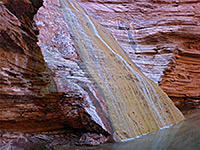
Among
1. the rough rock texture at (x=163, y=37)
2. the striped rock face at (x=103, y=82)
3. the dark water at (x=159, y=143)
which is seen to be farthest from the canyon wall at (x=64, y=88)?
the rough rock texture at (x=163, y=37)

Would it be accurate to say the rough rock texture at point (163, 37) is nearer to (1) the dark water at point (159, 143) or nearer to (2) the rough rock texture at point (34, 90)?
(1) the dark water at point (159, 143)

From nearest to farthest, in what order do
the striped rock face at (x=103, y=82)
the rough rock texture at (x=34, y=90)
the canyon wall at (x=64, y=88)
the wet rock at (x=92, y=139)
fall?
1. the rough rock texture at (x=34, y=90)
2. the canyon wall at (x=64, y=88)
3. the wet rock at (x=92, y=139)
4. the striped rock face at (x=103, y=82)

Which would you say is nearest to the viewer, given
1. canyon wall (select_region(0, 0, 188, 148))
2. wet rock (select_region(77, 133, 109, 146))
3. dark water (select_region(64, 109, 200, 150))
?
canyon wall (select_region(0, 0, 188, 148))

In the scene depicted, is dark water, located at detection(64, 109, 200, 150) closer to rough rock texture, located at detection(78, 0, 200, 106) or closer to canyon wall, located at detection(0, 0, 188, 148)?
canyon wall, located at detection(0, 0, 188, 148)

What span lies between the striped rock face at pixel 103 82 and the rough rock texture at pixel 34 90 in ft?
0.09

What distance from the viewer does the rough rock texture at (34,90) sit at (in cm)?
290

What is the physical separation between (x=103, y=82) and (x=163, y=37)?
493 centimetres

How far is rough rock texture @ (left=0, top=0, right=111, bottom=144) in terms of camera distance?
2898mm

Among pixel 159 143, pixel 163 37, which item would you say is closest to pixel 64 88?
pixel 159 143

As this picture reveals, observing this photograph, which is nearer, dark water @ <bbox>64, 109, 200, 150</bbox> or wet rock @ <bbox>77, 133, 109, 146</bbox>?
dark water @ <bbox>64, 109, 200, 150</bbox>

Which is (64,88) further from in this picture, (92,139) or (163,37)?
(163,37)

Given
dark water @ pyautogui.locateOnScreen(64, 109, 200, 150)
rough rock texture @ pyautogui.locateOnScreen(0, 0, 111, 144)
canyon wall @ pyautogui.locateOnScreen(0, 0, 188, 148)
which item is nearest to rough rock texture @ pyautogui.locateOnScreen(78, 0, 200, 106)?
canyon wall @ pyautogui.locateOnScreen(0, 0, 188, 148)

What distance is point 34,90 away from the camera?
11.0ft

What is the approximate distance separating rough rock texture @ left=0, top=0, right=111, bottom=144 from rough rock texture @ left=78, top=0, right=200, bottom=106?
4525 millimetres
